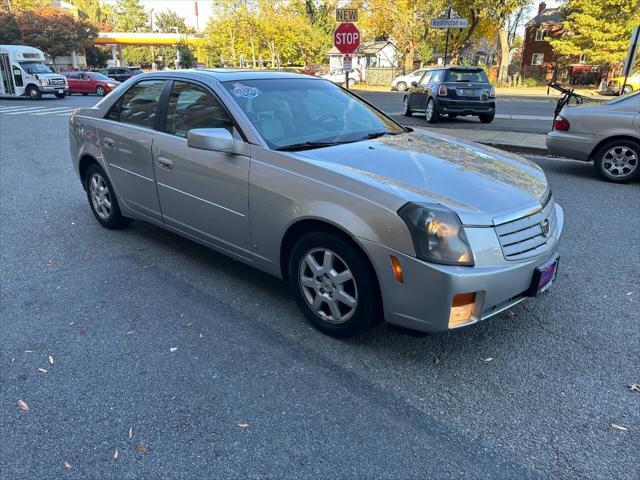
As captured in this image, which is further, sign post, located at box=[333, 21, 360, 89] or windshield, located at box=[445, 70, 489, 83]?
windshield, located at box=[445, 70, 489, 83]

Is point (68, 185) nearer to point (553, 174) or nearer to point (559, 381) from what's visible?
point (559, 381)

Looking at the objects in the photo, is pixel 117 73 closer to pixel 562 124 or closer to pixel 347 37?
pixel 347 37

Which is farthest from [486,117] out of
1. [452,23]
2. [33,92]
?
[33,92]

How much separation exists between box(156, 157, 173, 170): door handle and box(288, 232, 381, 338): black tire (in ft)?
4.70

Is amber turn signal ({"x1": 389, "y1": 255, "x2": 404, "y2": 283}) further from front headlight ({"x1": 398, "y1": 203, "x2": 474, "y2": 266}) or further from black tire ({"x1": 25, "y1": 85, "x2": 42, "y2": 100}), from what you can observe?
black tire ({"x1": 25, "y1": 85, "x2": 42, "y2": 100})

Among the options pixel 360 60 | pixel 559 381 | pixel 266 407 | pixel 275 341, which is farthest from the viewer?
pixel 360 60

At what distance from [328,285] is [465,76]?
1307 centimetres

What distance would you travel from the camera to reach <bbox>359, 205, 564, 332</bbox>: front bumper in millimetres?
2582

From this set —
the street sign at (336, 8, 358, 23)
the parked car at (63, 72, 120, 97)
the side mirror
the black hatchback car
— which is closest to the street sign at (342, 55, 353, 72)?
the street sign at (336, 8, 358, 23)

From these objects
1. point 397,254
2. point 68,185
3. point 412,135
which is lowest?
point 68,185

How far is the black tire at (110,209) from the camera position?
16.3 ft

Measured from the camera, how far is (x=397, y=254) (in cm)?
267

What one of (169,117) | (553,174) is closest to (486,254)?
(169,117)

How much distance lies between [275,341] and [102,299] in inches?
59.5
